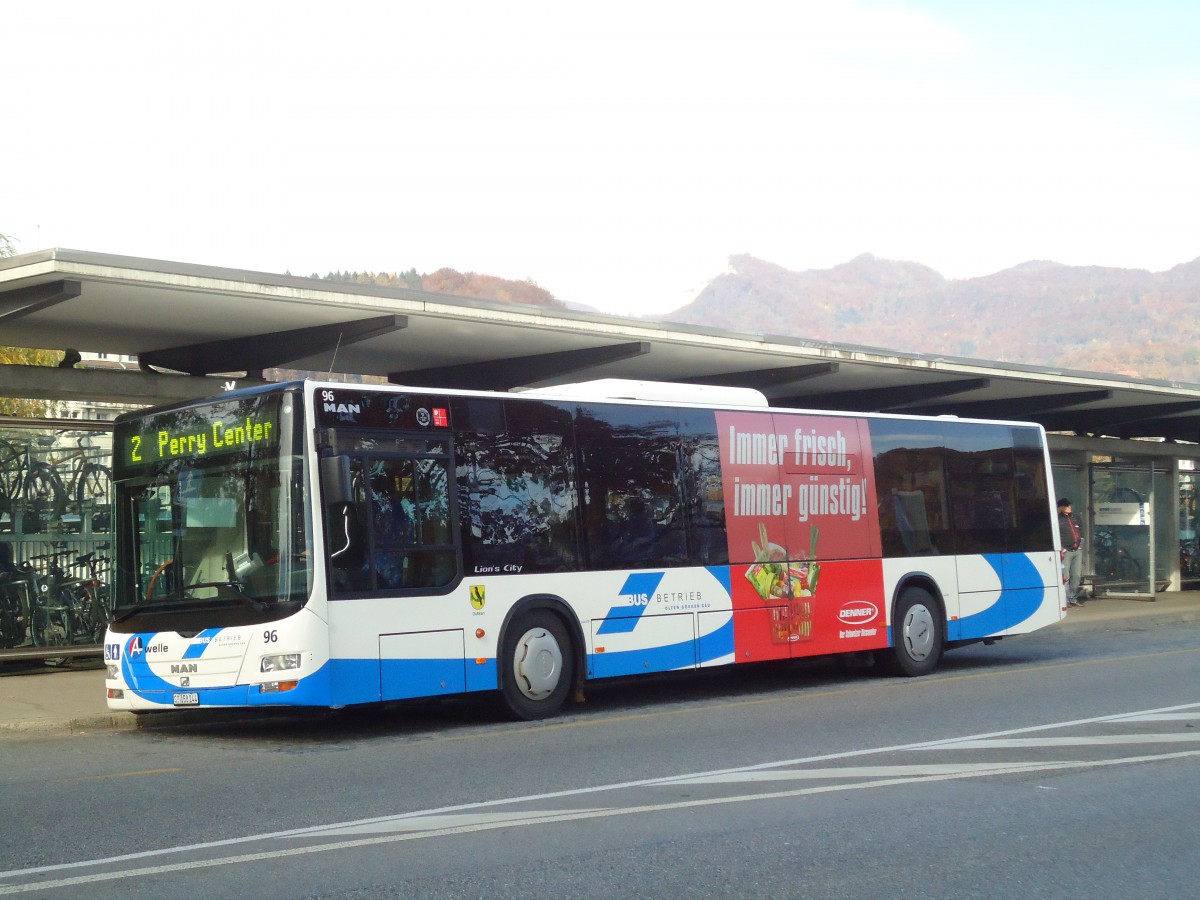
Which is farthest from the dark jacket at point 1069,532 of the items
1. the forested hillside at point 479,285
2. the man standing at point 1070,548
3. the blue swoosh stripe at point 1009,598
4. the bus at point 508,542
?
the forested hillside at point 479,285

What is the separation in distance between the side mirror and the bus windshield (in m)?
0.20

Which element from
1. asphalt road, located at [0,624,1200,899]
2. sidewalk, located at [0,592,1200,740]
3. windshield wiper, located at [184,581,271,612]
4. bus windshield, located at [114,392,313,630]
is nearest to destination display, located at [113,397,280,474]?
bus windshield, located at [114,392,313,630]

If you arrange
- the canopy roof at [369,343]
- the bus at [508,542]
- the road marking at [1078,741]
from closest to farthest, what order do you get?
the road marking at [1078,741] < the bus at [508,542] < the canopy roof at [369,343]

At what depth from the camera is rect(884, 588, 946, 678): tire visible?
1545cm

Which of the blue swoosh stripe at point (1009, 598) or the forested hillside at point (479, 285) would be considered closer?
the blue swoosh stripe at point (1009, 598)

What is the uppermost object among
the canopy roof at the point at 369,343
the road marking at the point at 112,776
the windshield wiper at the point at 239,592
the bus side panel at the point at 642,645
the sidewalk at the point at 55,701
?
the canopy roof at the point at 369,343

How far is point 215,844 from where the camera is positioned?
6652 mm

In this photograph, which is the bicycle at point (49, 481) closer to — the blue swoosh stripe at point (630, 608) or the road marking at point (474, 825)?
the blue swoosh stripe at point (630, 608)

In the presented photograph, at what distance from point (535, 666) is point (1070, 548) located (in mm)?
16262

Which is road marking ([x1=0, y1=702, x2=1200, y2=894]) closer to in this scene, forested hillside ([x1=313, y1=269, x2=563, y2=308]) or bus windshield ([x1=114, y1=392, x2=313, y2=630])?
bus windshield ([x1=114, y1=392, x2=313, y2=630])

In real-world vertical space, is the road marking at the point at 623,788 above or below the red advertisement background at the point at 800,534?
below

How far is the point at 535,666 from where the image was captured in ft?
39.2

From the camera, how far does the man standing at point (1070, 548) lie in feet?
82.0

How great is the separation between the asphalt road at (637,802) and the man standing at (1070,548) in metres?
12.5
